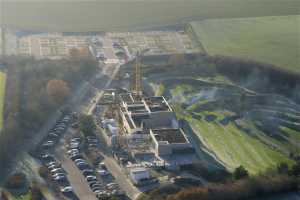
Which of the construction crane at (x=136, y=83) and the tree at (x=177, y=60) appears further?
the tree at (x=177, y=60)

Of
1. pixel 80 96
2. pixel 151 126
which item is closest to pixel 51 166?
pixel 151 126

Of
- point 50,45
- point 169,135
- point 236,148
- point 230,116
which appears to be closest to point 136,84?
point 230,116

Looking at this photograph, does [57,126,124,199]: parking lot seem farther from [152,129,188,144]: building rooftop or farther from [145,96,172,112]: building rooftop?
[145,96,172,112]: building rooftop

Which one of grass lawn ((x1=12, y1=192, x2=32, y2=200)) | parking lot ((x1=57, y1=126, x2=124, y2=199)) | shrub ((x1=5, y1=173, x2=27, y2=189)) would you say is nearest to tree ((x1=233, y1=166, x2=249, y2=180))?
parking lot ((x1=57, y1=126, x2=124, y2=199))

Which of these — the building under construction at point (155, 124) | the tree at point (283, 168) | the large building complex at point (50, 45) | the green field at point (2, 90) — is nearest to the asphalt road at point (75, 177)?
the green field at point (2, 90)

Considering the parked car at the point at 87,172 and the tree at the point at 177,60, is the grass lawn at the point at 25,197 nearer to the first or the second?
the parked car at the point at 87,172

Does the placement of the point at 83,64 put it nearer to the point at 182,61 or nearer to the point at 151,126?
the point at 182,61
